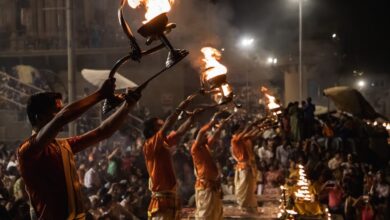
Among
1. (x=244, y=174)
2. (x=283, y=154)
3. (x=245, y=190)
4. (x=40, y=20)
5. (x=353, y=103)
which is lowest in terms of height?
(x=245, y=190)

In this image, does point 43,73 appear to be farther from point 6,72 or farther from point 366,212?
point 366,212

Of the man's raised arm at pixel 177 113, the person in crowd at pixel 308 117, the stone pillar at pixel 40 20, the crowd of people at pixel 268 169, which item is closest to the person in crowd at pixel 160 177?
the man's raised arm at pixel 177 113

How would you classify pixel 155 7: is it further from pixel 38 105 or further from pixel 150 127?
pixel 150 127

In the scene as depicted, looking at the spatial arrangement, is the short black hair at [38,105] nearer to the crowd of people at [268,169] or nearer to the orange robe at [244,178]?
the crowd of people at [268,169]

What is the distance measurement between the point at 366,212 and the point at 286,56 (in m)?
25.5

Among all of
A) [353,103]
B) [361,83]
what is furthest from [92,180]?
[361,83]

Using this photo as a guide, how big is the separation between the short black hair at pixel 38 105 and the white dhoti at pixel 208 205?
5.51 metres

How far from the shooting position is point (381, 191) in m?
10.2

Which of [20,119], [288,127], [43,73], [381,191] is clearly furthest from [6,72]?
[381,191]

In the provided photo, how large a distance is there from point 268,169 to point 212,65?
911cm

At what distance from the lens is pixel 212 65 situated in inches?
313

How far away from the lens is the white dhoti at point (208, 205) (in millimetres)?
9047

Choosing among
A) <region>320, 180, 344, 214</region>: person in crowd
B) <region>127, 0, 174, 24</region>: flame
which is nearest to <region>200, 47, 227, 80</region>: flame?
<region>127, 0, 174, 24</region>: flame

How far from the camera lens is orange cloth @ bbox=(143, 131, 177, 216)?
6947 mm
